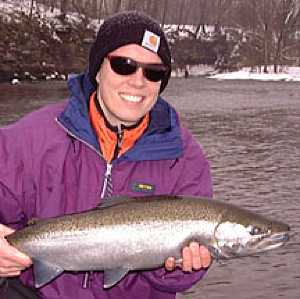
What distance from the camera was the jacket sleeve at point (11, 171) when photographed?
326 centimetres

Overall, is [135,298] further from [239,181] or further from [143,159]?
[239,181]

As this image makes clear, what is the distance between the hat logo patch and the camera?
11.3 ft

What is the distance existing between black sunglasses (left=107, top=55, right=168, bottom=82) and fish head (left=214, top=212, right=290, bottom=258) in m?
0.85

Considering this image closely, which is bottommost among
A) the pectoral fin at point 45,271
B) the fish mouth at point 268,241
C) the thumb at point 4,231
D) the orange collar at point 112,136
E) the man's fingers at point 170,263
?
the pectoral fin at point 45,271

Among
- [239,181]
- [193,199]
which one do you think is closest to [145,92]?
[193,199]

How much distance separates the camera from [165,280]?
3.35 metres

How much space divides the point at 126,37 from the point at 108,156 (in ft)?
2.05

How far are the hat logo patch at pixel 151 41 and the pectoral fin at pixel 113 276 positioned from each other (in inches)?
45.1

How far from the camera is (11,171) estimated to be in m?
3.27

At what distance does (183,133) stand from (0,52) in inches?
1584

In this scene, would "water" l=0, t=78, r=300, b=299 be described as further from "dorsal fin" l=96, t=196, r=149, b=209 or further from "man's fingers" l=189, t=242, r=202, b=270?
"dorsal fin" l=96, t=196, r=149, b=209

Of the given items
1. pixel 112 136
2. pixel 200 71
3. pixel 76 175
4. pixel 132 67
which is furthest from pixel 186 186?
pixel 200 71

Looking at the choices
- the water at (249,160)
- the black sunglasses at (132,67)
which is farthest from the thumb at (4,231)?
the water at (249,160)

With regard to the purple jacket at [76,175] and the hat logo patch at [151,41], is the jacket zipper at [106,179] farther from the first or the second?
the hat logo patch at [151,41]
